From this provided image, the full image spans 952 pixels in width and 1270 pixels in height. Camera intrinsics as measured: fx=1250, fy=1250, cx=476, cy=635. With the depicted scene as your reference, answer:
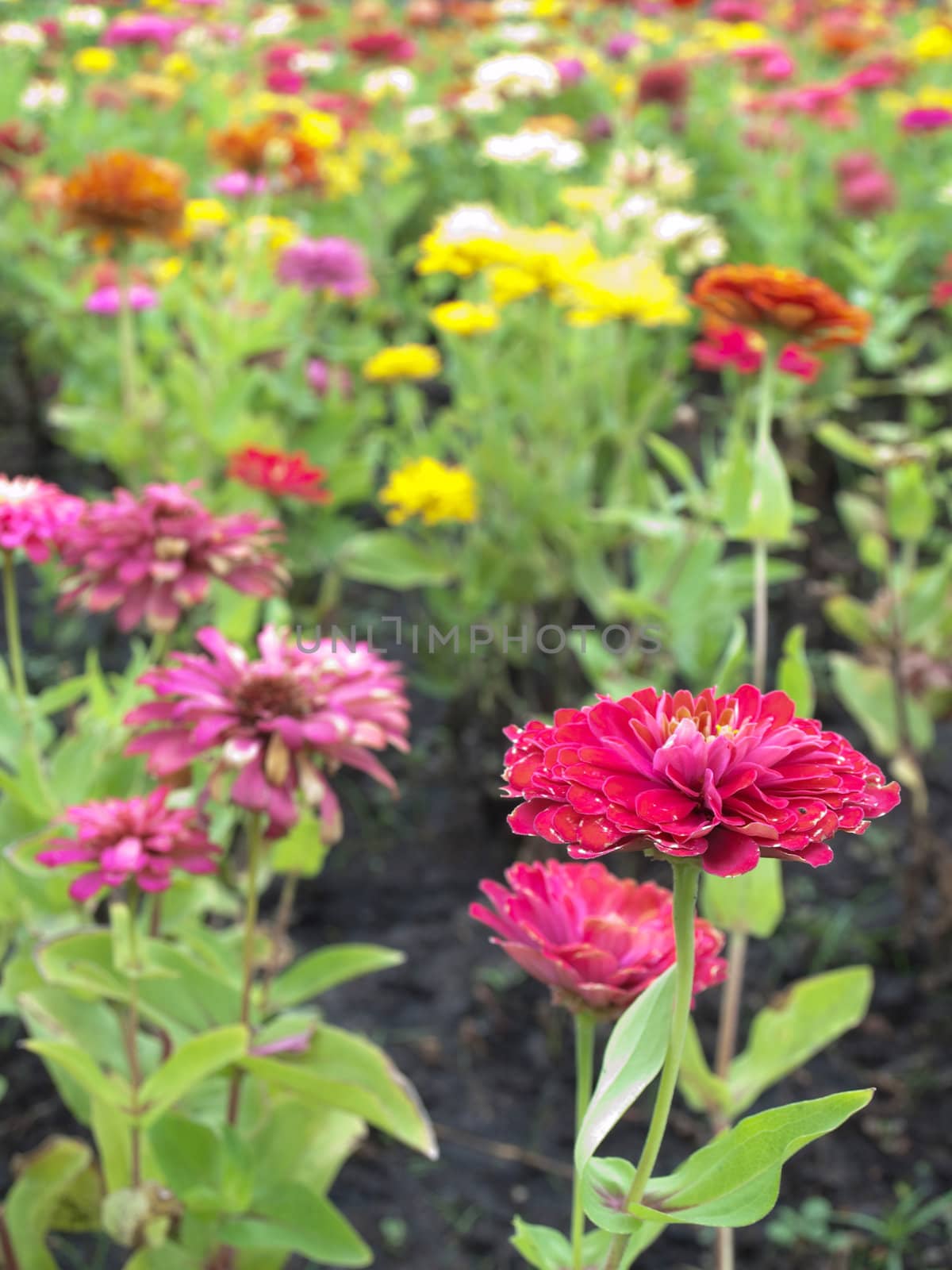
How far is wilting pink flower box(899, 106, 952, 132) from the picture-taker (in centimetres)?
318

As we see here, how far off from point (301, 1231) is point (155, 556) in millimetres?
593

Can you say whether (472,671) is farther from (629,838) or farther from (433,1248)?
(629,838)

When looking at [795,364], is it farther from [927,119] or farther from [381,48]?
[381,48]

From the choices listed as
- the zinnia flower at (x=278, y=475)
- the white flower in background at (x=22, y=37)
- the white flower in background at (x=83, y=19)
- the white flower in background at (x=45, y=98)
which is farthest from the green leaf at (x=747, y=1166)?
the white flower in background at (x=83, y=19)

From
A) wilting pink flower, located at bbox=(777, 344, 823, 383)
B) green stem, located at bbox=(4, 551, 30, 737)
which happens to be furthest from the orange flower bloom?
green stem, located at bbox=(4, 551, 30, 737)

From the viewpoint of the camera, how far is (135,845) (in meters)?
0.92

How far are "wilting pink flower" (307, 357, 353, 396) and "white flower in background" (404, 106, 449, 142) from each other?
912mm

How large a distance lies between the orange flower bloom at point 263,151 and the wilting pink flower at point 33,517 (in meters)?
1.38

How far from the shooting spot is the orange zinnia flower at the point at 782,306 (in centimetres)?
115

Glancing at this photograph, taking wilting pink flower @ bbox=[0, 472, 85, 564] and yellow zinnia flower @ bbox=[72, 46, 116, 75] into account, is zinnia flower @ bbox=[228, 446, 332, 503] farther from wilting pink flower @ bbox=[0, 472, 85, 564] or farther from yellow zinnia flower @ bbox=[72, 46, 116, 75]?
yellow zinnia flower @ bbox=[72, 46, 116, 75]

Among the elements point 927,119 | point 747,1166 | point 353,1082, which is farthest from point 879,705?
point 927,119

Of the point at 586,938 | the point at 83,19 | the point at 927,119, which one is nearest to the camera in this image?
the point at 586,938

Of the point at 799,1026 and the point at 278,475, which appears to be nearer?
the point at 799,1026

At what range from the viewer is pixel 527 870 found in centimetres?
75
